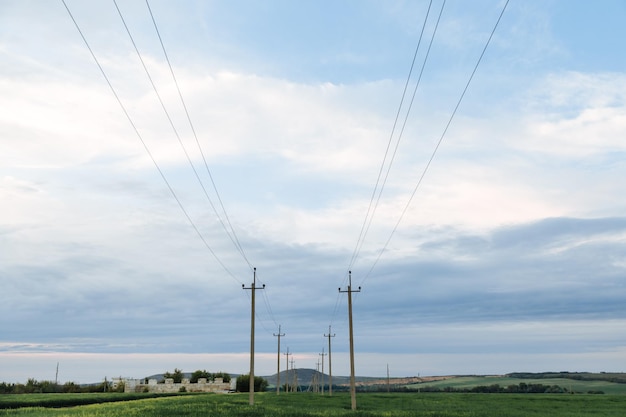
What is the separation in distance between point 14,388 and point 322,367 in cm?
7736

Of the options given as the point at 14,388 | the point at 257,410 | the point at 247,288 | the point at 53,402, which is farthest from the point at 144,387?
the point at 257,410

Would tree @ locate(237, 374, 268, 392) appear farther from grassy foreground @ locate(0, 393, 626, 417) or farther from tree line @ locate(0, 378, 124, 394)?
grassy foreground @ locate(0, 393, 626, 417)

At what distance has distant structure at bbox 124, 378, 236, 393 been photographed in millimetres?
180375

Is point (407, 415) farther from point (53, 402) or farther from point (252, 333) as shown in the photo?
point (53, 402)

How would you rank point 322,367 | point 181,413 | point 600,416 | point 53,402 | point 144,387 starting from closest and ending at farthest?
point 181,413
point 600,416
point 53,402
point 322,367
point 144,387

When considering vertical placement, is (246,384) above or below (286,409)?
above

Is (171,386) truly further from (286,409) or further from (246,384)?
(286,409)

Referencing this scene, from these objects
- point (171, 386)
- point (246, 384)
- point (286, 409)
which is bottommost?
point (286, 409)

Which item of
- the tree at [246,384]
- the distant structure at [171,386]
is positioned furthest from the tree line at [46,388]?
the tree at [246,384]

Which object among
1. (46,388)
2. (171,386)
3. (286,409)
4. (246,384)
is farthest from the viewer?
(171,386)

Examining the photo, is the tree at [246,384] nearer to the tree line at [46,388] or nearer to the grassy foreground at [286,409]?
Answer: the tree line at [46,388]

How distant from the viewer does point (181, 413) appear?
2095 inches

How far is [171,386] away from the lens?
18338 cm

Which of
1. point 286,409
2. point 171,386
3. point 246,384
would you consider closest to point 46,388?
point 171,386
